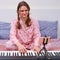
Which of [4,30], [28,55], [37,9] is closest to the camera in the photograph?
[28,55]

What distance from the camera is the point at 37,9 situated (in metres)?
3.40

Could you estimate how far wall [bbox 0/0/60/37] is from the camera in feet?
11.0

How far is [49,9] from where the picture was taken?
134 inches

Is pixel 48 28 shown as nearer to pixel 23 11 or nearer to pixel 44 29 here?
pixel 44 29

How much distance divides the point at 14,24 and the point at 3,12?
905 mm

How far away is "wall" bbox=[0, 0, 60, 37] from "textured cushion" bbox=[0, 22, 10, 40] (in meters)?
0.18

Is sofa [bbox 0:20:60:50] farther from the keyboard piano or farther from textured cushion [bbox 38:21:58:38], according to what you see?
the keyboard piano

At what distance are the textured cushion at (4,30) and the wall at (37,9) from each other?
18 cm

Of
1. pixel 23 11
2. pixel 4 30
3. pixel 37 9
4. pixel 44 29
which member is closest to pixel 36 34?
pixel 23 11

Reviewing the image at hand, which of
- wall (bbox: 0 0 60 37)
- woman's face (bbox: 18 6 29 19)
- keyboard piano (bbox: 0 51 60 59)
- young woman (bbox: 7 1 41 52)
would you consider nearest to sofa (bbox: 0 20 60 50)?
wall (bbox: 0 0 60 37)

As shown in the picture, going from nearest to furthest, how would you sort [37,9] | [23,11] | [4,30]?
[23,11]
[4,30]
[37,9]

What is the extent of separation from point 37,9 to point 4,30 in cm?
72

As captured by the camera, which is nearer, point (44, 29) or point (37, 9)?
point (44, 29)

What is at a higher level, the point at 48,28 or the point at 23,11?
the point at 23,11
